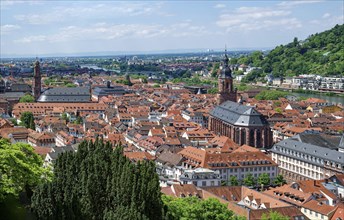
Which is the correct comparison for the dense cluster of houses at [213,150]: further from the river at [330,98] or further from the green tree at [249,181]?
the river at [330,98]

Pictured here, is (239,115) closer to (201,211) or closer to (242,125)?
(242,125)

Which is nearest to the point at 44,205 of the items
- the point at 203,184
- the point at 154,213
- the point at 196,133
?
the point at 154,213

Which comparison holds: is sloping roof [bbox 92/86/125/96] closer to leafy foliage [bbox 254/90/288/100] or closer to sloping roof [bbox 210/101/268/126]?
leafy foliage [bbox 254/90/288/100]

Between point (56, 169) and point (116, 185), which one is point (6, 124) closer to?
point (56, 169)

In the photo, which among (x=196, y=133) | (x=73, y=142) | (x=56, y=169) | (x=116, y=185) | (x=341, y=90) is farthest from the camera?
(x=341, y=90)

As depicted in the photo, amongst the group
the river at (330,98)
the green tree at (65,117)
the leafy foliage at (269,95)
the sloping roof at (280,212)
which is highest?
Answer: the sloping roof at (280,212)

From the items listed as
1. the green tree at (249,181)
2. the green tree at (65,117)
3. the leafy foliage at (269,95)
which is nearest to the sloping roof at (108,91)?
the leafy foliage at (269,95)

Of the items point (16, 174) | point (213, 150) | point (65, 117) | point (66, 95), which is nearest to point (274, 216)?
point (16, 174)
